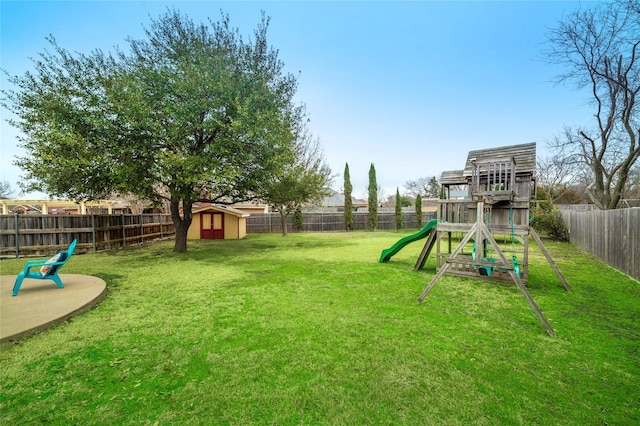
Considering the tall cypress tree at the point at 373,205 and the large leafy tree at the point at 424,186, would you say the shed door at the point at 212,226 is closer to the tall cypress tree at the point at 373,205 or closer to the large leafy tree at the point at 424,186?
the tall cypress tree at the point at 373,205

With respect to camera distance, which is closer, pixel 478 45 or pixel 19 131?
pixel 19 131

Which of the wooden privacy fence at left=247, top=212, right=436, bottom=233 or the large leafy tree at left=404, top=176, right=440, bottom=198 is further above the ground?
the large leafy tree at left=404, top=176, right=440, bottom=198

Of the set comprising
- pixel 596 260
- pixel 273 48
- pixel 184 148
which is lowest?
pixel 596 260

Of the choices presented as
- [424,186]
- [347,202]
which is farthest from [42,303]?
[424,186]

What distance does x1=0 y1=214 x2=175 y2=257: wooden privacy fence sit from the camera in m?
9.77

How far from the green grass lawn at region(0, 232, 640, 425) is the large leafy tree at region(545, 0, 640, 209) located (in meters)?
12.7

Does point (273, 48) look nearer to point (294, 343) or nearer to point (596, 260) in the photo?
point (294, 343)

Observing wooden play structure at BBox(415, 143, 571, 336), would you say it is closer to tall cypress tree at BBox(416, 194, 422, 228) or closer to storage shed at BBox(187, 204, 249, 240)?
storage shed at BBox(187, 204, 249, 240)

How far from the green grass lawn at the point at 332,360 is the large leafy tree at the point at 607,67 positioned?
41.6 ft

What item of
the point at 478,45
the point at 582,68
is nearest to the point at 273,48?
the point at 478,45


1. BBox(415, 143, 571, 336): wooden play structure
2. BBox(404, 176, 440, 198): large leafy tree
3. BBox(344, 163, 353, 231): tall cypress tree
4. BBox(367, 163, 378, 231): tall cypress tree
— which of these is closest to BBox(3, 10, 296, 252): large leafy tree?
BBox(415, 143, 571, 336): wooden play structure

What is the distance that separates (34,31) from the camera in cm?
842

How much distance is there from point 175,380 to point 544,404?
3.11 metres

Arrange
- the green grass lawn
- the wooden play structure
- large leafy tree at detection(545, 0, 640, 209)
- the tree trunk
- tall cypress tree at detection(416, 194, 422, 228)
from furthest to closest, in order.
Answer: tall cypress tree at detection(416, 194, 422, 228), large leafy tree at detection(545, 0, 640, 209), the tree trunk, the wooden play structure, the green grass lawn
